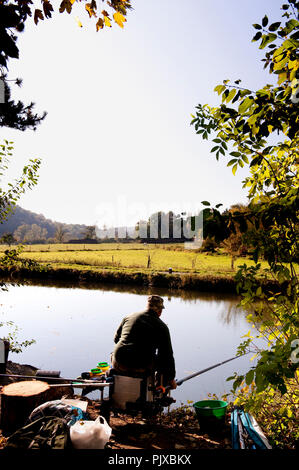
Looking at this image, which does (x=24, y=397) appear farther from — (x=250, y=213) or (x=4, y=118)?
(x=4, y=118)

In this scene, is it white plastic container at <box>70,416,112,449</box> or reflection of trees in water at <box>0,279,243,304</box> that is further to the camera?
reflection of trees in water at <box>0,279,243,304</box>

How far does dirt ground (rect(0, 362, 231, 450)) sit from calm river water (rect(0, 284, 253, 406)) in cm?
213

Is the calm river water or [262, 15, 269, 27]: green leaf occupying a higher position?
[262, 15, 269, 27]: green leaf

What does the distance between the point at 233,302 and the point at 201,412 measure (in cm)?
1784

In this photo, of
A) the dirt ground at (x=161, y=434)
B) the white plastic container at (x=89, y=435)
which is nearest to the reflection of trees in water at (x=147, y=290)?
the dirt ground at (x=161, y=434)

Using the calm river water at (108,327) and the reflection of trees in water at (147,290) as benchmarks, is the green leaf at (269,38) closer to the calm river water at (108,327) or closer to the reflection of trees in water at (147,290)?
the calm river water at (108,327)

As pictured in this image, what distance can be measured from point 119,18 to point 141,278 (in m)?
25.0

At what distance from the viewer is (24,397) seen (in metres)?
4.08

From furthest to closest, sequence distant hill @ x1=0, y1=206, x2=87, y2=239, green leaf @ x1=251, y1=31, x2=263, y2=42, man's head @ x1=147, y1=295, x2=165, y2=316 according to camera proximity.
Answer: distant hill @ x1=0, y1=206, x2=87, y2=239, man's head @ x1=147, y1=295, x2=165, y2=316, green leaf @ x1=251, y1=31, x2=263, y2=42

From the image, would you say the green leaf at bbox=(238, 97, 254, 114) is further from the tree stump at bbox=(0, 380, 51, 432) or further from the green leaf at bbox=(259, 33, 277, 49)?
the tree stump at bbox=(0, 380, 51, 432)

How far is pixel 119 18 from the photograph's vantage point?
2.34 m

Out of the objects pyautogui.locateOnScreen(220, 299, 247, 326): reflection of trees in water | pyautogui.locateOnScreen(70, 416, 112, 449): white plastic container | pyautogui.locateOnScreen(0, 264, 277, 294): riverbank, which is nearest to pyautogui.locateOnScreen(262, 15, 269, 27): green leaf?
pyautogui.locateOnScreen(70, 416, 112, 449): white plastic container

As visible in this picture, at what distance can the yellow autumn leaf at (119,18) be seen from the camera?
232 cm

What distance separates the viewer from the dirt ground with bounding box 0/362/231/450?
13.2ft
